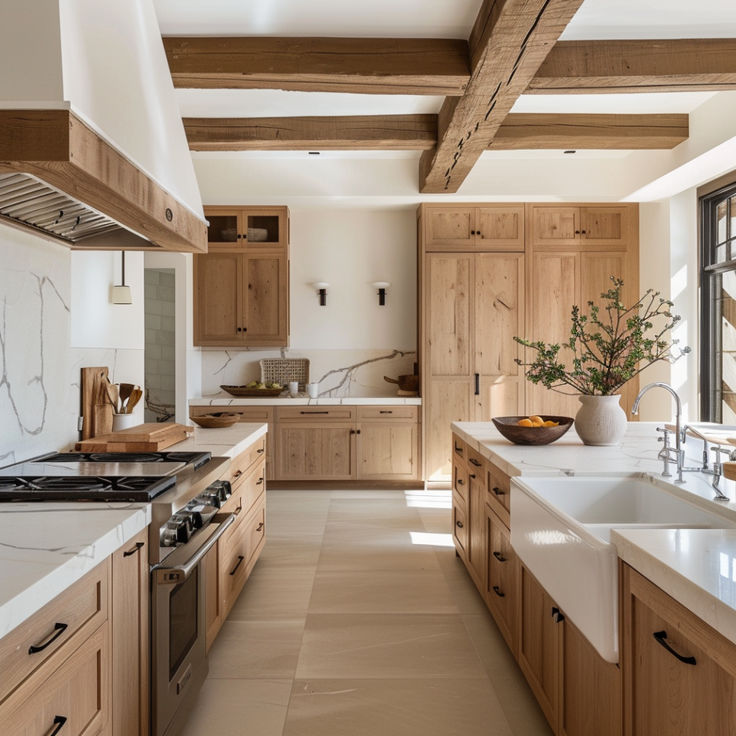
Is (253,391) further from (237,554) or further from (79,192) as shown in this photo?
(79,192)

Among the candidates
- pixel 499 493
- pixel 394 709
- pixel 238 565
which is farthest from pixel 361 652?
pixel 499 493

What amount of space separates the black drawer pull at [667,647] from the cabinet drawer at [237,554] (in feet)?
5.93

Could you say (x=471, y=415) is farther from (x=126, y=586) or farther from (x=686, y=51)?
(x=126, y=586)

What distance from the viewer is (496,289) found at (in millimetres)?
5527

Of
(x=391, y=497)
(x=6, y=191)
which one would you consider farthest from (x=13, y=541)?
(x=391, y=497)

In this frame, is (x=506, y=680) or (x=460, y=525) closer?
(x=506, y=680)

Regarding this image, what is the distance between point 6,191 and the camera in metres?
1.80

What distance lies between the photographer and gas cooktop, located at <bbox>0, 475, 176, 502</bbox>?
165 centimetres

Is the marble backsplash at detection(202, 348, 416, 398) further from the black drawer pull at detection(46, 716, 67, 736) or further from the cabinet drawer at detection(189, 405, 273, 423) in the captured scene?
the black drawer pull at detection(46, 716, 67, 736)

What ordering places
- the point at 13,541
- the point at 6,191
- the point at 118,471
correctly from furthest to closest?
the point at 118,471 → the point at 6,191 → the point at 13,541

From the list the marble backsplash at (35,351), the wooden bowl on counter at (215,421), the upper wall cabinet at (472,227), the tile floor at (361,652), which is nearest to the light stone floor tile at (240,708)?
the tile floor at (361,652)

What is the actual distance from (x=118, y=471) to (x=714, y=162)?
175 inches

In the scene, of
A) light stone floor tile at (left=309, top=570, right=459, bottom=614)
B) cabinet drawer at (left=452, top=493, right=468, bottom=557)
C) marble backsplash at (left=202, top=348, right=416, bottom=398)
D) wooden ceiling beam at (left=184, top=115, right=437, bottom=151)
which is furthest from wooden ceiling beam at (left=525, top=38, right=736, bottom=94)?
marble backsplash at (left=202, top=348, right=416, bottom=398)

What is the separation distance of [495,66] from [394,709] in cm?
281
